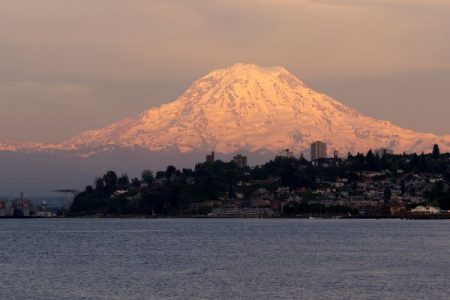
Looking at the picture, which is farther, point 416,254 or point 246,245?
point 246,245

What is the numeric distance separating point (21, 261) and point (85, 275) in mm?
19165

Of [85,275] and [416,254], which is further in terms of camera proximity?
[416,254]

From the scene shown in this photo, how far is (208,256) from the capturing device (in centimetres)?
11031

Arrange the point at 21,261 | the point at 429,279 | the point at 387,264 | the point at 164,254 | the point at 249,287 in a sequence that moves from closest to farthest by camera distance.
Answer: the point at 249,287 → the point at 429,279 → the point at 387,264 → the point at 21,261 → the point at 164,254

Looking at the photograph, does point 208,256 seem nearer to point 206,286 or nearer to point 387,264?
point 387,264

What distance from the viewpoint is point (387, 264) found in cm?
9750

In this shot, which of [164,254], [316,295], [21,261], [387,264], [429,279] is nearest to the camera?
[316,295]

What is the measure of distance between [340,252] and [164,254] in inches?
654

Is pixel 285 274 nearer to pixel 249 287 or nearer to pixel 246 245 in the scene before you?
pixel 249 287

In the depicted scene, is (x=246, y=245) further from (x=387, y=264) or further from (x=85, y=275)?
(x=85, y=275)

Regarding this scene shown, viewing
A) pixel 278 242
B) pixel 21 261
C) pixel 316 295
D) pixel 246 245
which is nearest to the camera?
pixel 316 295

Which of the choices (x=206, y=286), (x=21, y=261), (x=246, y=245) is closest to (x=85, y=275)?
(x=206, y=286)

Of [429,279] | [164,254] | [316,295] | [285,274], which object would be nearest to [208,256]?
[164,254]

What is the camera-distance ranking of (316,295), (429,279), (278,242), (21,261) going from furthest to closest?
(278,242), (21,261), (429,279), (316,295)
